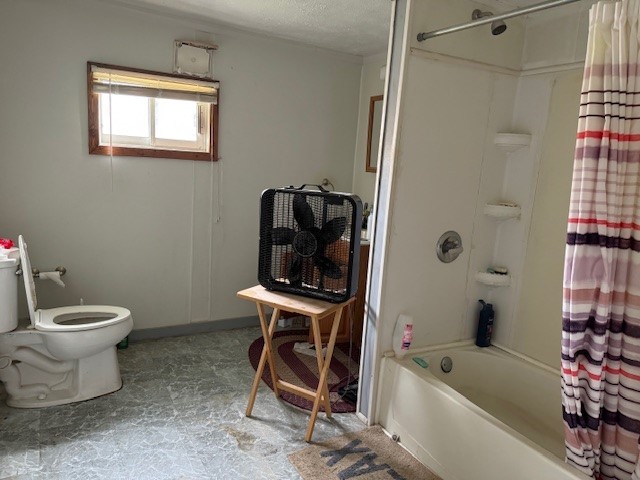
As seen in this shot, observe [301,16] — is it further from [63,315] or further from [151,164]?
[63,315]

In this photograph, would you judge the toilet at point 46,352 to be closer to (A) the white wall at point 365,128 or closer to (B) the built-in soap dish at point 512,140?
(A) the white wall at point 365,128

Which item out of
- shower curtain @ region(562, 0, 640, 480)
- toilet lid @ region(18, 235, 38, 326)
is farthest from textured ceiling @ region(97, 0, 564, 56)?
toilet lid @ region(18, 235, 38, 326)

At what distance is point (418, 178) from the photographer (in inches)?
82.4

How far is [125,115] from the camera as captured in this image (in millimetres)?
2799

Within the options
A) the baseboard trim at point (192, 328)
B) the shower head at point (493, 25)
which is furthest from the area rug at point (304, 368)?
the shower head at point (493, 25)

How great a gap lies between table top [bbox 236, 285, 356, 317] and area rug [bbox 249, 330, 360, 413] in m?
0.66

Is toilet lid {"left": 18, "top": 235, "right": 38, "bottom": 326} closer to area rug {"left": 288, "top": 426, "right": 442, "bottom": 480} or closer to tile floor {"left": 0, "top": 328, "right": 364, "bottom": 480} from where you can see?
tile floor {"left": 0, "top": 328, "right": 364, "bottom": 480}

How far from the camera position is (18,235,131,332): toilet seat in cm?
216

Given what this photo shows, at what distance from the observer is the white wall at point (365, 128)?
3357mm

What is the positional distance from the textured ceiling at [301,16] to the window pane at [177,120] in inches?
21.1

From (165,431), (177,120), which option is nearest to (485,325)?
(165,431)

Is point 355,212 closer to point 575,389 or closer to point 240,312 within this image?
point 575,389

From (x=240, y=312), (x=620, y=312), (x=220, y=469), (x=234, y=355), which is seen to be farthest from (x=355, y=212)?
(x=240, y=312)

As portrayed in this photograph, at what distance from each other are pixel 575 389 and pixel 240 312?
2408 mm
